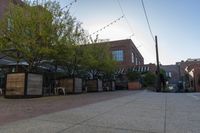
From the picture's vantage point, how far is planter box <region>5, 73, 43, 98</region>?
45.3 feet

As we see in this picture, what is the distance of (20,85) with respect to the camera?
547 inches

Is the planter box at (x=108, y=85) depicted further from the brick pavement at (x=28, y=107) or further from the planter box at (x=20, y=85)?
the brick pavement at (x=28, y=107)

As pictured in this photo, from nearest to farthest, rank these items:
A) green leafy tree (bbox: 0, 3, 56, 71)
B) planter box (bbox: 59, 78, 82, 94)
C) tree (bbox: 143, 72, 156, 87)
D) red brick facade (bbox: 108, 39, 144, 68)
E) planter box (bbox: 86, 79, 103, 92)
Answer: green leafy tree (bbox: 0, 3, 56, 71) → planter box (bbox: 59, 78, 82, 94) → planter box (bbox: 86, 79, 103, 92) → tree (bbox: 143, 72, 156, 87) → red brick facade (bbox: 108, 39, 144, 68)

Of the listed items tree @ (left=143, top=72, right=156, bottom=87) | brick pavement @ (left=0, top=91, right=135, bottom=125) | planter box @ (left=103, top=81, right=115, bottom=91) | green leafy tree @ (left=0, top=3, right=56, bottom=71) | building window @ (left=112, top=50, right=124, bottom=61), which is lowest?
brick pavement @ (left=0, top=91, right=135, bottom=125)

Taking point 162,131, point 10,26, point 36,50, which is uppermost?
point 10,26

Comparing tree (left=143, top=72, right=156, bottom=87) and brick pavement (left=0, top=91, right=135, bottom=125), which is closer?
brick pavement (left=0, top=91, right=135, bottom=125)

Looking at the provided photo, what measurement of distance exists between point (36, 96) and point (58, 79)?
6948mm

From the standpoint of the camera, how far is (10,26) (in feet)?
50.3

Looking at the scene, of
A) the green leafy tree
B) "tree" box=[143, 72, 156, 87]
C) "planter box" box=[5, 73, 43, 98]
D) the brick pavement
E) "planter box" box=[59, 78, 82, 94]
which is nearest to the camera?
the brick pavement

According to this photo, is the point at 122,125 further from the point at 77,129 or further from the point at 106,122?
the point at 77,129

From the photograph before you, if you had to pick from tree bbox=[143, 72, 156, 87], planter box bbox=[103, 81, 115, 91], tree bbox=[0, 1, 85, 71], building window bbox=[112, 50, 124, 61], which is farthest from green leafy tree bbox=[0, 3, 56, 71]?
building window bbox=[112, 50, 124, 61]

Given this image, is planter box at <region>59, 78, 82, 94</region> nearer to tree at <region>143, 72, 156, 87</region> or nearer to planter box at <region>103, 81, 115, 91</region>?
planter box at <region>103, 81, 115, 91</region>

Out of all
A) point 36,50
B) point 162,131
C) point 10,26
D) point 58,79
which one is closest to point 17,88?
point 36,50

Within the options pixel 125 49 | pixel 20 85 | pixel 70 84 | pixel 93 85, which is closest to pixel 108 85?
pixel 93 85
